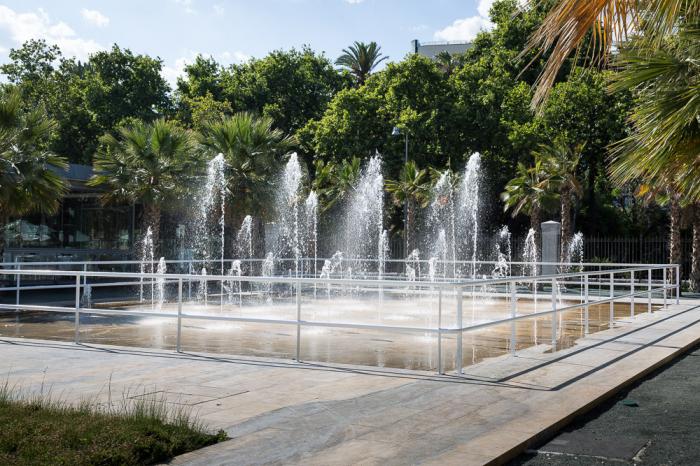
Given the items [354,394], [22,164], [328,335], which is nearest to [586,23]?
[354,394]

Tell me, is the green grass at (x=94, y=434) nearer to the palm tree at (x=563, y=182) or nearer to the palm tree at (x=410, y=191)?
the palm tree at (x=563, y=182)

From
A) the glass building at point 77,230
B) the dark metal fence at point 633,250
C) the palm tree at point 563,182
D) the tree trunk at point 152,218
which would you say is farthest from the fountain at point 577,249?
the glass building at point 77,230

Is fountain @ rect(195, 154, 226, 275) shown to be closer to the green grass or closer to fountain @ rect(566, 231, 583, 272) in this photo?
fountain @ rect(566, 231, 583, 272)

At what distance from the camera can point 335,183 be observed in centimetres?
3972

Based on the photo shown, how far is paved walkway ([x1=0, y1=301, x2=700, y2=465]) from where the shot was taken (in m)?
5.97

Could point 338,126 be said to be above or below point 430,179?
above

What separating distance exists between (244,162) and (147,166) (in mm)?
4609

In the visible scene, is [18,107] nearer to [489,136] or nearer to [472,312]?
[472,312]

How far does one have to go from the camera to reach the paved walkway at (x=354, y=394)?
19.6 ft

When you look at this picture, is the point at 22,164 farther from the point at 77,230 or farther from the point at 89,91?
the point at 89,91

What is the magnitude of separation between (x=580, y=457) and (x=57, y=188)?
1812cm

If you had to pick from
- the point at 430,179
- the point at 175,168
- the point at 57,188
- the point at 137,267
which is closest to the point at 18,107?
the point at 57,188

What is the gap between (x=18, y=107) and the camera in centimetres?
2070

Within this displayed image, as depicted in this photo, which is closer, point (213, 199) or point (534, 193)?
point (213, 199)
